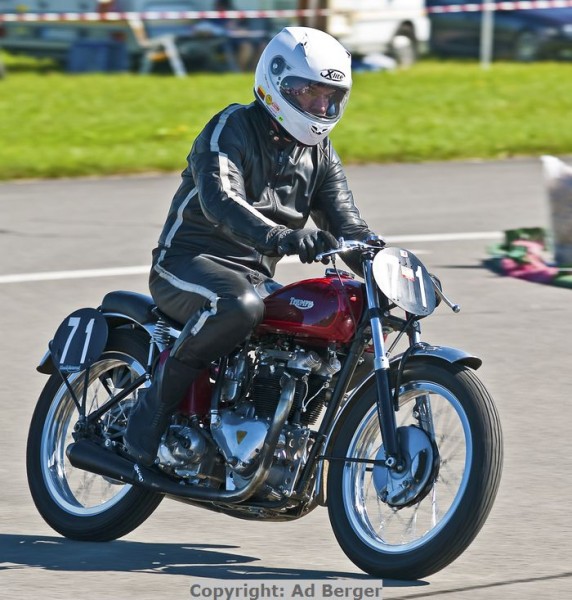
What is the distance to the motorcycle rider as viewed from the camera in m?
5.37

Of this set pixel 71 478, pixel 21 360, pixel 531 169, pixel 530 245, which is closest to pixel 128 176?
pixel 531 169

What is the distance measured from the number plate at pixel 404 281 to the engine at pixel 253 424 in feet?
1.25

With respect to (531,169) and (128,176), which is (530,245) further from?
(128,176)

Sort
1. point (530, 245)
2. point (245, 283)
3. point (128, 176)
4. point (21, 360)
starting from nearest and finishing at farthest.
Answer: point (245, 283), point (21, 360), point (530, 245), point (128, 176)

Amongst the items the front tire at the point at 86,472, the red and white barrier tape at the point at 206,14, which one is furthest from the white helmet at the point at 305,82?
the red and white barrier tape at the point at 206,14

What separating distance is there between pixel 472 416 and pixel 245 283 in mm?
945

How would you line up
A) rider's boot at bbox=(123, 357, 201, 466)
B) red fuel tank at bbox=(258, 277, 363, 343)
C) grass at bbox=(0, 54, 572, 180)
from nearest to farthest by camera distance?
red fuel tank at bbox=(258, 277, 363, 343) < rider's boot at bbox=(123, 357, 201, 466) < grass at bbox=(0, 54, 572, 180)

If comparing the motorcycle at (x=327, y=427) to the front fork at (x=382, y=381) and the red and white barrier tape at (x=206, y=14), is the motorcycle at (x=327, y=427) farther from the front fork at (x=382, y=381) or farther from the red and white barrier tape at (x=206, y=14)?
the red and white barrier tape at (x=206, y=14)

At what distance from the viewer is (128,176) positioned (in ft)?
49.3

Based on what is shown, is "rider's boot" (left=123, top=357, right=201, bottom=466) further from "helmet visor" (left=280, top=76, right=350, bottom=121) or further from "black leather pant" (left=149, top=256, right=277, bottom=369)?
"helmet visor" (left=280, top=76, right=350, bottom=121)

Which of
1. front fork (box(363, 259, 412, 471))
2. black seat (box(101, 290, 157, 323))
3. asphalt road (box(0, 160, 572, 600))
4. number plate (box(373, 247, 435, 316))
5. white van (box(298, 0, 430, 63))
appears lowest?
white van (box(298, 0, 430, 63))

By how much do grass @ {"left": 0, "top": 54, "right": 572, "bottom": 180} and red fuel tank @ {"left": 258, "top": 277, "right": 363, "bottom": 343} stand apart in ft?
32.6

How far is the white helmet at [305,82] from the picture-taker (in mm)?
5562

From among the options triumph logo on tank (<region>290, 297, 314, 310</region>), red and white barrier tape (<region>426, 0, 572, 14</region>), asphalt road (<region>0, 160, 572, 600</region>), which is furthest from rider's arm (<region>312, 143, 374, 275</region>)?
red and white barrier tape (<region>426, 0, 572, 14</region>)
